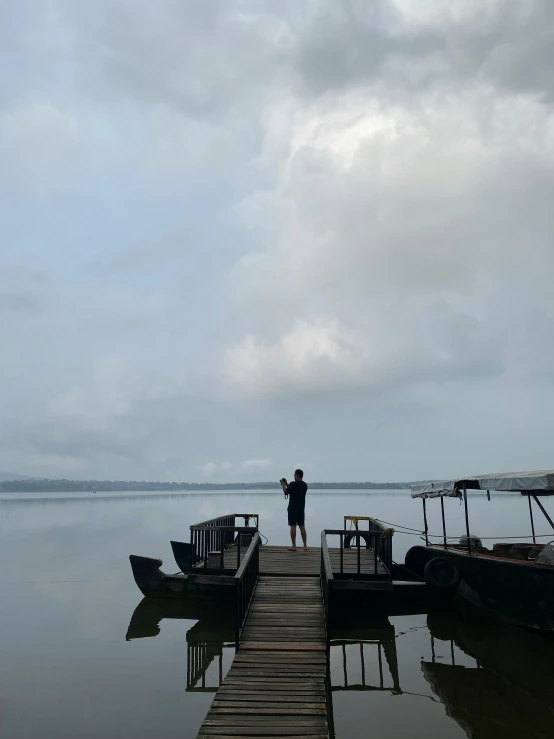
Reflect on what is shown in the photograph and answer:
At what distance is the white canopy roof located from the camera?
9.98 meters

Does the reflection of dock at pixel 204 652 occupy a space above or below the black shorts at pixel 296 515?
below

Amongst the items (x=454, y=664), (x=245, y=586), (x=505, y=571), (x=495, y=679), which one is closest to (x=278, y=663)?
(x=245, y=586)

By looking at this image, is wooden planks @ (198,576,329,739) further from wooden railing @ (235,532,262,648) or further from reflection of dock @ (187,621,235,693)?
reflection of dock @ (187,621,235,693)

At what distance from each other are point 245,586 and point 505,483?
18.0 ft

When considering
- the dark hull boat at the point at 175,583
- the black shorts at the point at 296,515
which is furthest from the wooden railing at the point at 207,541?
the black shorts at the point at 296,515

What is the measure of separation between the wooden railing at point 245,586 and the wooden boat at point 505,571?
384 centimetres

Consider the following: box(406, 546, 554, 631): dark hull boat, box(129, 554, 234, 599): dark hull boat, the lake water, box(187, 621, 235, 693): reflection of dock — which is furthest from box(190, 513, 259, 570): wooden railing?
box(406, 546, 554, 631): dark hull boat

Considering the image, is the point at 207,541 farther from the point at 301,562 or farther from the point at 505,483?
the point at 505,483

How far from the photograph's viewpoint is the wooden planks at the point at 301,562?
12539 mm

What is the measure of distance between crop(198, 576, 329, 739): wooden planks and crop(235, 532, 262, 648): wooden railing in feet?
0.49

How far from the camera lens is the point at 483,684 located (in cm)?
902

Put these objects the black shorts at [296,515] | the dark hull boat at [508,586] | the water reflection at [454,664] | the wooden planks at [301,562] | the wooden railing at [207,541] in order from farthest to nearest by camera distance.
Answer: the black shorts at [296,515]
the wooden planks at [301,562]
the wooden railing at [207,541]
the dark hull boat at [508,586]
the water reflection at [454,664]

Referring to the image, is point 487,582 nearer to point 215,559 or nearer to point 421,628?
point 421,628

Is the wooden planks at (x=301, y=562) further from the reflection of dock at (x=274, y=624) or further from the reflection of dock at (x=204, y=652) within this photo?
the reflection of dock at (x=204, y=652)
